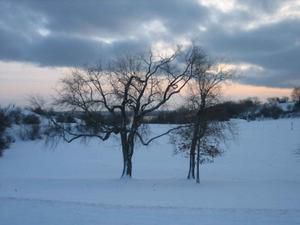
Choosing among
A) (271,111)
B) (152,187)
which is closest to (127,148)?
(152,187)

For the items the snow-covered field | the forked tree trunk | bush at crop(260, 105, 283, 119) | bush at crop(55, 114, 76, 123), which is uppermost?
bush at crop(260, 105, 283, 119)

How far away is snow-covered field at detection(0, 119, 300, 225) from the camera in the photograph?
11.9 m

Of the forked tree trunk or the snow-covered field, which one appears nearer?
the snow-covered field

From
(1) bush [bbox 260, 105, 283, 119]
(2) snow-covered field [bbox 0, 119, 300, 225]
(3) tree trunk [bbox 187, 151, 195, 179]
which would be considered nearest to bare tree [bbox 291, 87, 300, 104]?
(1) bush [bbox 260, 105, 283, 119]

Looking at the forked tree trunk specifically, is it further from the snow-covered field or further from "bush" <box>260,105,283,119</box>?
"bush" <box>260,105,283,119</box>

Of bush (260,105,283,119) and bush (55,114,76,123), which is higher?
bush (260,105,283,119)

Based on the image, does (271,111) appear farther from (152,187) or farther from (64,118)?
(152,187)

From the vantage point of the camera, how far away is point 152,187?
23781mm

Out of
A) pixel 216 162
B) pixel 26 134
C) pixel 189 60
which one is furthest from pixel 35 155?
pixel 189 60

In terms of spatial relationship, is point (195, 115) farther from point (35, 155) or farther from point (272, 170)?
point (35, 155)

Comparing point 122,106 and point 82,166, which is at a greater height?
point 122,106

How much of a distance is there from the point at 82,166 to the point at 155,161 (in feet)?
29.5

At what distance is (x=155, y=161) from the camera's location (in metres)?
51.0

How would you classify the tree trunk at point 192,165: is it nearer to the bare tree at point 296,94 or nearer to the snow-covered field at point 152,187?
the snow-covered field at point 152,187
